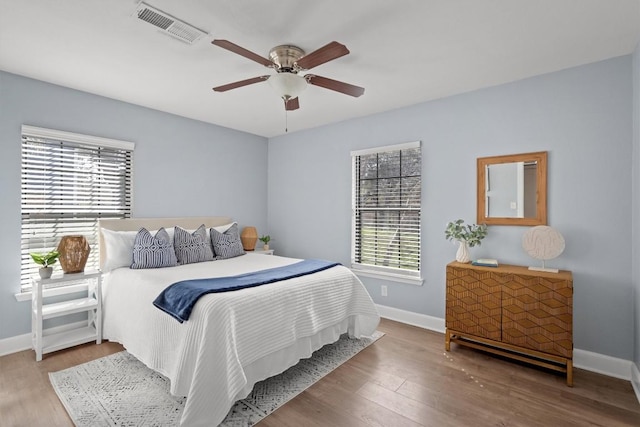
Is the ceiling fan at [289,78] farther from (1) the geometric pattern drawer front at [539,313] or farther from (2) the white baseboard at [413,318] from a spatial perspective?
(2) the white baseboard at [413,318]

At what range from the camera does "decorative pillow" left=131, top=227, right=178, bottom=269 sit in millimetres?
3129

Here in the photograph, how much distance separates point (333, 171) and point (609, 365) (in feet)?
11.3

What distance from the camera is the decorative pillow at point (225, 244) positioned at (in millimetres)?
3855

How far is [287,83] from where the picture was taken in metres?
2.44

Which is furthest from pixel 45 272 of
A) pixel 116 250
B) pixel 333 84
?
pixel 333 84

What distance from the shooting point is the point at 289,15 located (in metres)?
2.02

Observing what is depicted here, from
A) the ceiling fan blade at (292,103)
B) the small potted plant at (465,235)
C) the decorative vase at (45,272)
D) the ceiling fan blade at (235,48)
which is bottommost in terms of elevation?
the decorative vase at (45,272)

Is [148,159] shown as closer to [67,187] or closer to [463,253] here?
[67,187]

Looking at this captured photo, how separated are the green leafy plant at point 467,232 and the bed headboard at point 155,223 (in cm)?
308

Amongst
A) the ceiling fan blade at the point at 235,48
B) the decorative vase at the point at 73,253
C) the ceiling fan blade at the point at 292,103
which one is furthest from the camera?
the decorative vase at the point at 73,253

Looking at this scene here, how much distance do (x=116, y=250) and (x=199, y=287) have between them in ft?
4.97

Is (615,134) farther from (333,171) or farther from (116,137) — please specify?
(116,137)

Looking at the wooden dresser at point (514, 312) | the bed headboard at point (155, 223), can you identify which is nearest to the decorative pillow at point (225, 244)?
the bed headboard at point (155, 223)

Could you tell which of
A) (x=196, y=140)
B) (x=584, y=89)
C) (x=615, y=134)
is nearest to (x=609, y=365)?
(x=615, y=134)
